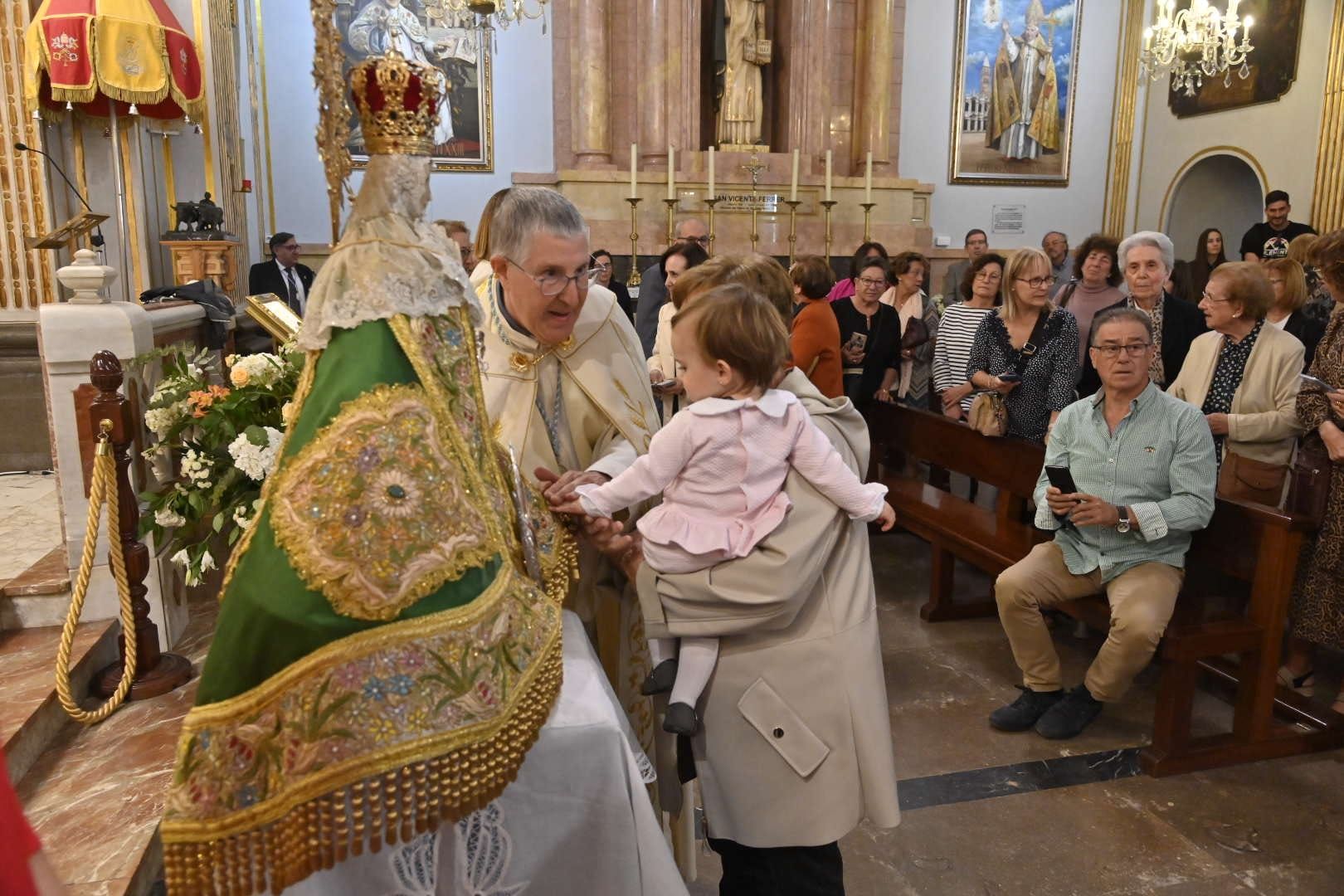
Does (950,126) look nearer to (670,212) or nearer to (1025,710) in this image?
(670,212)

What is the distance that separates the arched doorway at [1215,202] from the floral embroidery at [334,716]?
41.0 ft

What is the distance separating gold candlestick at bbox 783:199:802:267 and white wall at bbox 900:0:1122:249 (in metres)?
2.34

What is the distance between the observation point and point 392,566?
1093 millimetres

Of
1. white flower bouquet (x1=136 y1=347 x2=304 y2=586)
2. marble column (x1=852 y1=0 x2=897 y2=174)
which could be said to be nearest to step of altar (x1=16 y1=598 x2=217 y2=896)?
white flower bouquet (x1=136 y1=347 x2=304 y2=586)

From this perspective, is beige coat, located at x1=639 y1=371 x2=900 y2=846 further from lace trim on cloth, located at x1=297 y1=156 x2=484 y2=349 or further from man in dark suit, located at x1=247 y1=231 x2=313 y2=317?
man in dark suit, located at x1=247 y1=231 x2=313 y2=317

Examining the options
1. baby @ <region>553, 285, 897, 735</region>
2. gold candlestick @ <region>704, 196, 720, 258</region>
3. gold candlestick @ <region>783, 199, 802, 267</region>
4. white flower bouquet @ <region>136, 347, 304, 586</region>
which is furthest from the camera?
gold candlestick @ <region>783, 199, 802, 267</region>

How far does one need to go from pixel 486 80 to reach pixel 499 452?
10.5 m

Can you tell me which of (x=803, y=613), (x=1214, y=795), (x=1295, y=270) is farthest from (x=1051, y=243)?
(x=803, y=613)

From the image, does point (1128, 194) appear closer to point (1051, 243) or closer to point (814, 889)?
point (1051, 243)

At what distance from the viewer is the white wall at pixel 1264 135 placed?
9711 mm

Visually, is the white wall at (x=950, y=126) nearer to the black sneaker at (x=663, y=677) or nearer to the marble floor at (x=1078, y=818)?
the marble floor at (x=1078, y=818)

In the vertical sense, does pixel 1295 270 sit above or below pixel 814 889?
above

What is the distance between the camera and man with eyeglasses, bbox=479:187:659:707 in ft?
6.06

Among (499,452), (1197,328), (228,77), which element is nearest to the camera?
(499,452)
